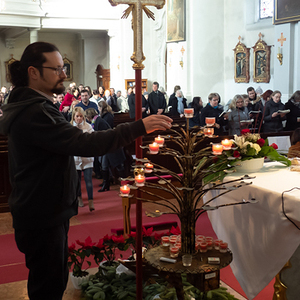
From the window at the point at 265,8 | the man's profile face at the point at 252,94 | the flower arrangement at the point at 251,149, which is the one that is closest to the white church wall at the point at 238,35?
the window at the point at 265,8

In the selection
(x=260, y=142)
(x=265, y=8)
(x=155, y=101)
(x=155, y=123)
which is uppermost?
(x=265, y=8)

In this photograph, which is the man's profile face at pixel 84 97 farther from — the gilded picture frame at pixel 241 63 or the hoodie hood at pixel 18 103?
the gilded picture frame at pixel 241 63

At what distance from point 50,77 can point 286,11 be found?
1127 cm

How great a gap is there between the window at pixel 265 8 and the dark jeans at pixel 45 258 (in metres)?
13.3

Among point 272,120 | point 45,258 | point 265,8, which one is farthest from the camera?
point 265,8

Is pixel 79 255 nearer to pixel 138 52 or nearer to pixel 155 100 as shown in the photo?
pixel 138 52

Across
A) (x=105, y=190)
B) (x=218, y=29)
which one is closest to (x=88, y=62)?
(x=218, y=29)

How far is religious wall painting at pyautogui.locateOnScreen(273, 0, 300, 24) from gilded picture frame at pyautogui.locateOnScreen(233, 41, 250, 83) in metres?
2.27

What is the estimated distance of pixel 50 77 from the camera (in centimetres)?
233

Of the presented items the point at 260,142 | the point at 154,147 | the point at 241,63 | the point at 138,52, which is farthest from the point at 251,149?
the point at 241,63

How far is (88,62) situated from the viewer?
2555 cm

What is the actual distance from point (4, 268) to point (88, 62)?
22301 millimetres

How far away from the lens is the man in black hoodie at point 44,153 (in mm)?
2166

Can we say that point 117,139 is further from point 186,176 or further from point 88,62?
point 88,62
